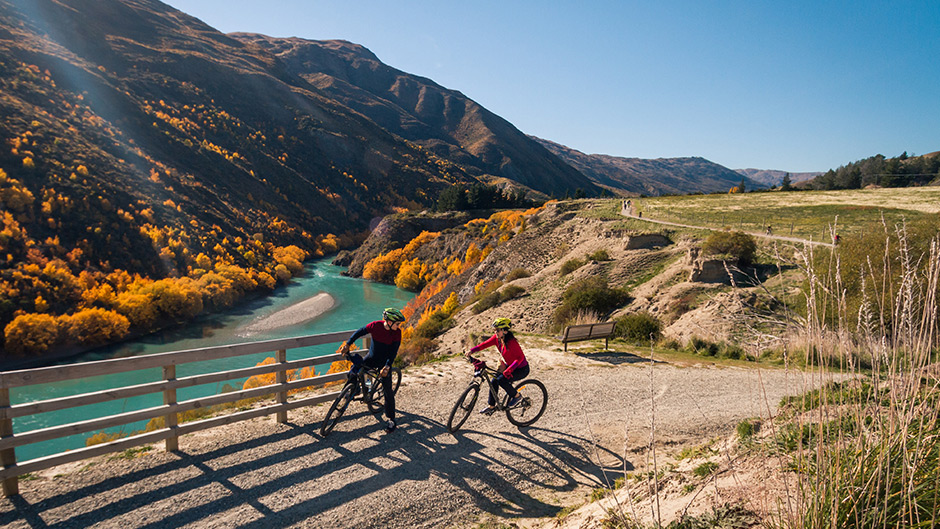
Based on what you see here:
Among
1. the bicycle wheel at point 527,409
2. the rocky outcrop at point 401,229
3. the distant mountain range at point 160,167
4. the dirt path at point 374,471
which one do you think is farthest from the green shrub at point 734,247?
the rocky outcrop at point 401,229

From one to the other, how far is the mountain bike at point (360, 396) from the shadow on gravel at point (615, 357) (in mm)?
7852

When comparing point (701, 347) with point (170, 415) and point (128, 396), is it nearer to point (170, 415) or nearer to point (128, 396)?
point (170, 415)

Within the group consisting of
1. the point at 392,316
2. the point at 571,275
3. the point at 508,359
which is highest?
the point at 392,316

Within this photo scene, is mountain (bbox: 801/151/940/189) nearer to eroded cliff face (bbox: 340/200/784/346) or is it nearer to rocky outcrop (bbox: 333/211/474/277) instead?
eroded cliff face (bbox: 340/200/784/346)

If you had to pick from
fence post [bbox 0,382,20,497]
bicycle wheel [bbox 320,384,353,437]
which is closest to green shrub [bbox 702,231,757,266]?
bicycle wheel [bbox 320,384,353,437]

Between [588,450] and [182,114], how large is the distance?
13069cm

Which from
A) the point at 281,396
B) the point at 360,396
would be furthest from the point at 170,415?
the point at 360,396

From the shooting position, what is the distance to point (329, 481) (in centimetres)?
610

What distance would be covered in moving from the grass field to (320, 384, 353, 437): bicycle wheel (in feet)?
92.1

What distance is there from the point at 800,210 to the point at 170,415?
4781 centimetres

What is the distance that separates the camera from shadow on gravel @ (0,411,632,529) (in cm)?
532

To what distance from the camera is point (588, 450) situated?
7.40 metres

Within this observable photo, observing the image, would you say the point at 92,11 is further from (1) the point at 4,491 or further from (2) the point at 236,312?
(1) the point at 4,491

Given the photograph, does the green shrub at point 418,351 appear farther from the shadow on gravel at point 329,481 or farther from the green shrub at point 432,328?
the shadow on gravel at point 329,481
